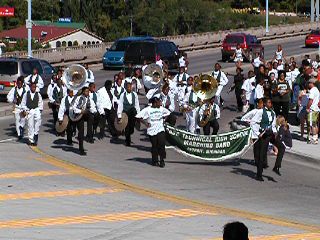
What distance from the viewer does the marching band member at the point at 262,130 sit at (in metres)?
19.1

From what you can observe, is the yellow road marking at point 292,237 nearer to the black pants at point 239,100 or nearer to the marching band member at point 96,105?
the marching band member at point 96,105

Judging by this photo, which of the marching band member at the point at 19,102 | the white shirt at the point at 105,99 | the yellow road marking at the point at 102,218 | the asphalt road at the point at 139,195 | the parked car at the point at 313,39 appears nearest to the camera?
the asphalt road at the point at 139,195

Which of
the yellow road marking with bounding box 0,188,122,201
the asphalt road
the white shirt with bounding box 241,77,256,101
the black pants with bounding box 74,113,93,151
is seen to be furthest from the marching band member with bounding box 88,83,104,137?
the yellow road marking with bounding box 0,188,122,201

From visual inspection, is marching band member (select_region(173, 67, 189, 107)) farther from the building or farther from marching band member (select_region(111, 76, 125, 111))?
the building

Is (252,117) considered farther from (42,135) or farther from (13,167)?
(42,135)

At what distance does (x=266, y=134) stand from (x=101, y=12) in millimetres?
88063

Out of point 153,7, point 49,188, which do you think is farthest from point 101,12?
point 49,188

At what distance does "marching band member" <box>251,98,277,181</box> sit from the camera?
19109mm

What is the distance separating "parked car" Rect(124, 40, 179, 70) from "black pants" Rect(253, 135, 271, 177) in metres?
20.5

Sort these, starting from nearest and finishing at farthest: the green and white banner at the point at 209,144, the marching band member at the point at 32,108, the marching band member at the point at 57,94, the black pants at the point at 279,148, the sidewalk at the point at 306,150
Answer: the black pants at the point at 279,148 < the green and white banner at the point at 209,144 < the sidewalk at the point at 306,150 < the marching band member at the point at 32,108 < the marching band member at the point at 57,94

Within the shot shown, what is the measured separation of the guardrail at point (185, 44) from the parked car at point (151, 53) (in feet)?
30.8

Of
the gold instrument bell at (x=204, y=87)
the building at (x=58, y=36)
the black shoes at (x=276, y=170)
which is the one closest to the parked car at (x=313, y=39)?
the building at (x=58, y=36)

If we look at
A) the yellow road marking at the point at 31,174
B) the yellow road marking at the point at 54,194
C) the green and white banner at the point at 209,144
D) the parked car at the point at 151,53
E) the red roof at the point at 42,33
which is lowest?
the yellow road marking at the point at 54,194

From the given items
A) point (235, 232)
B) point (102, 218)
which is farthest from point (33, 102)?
point (235, 232)
